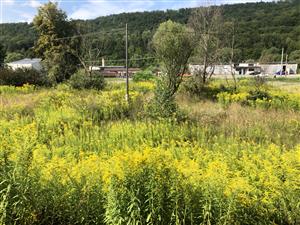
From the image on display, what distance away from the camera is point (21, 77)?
22109 mm

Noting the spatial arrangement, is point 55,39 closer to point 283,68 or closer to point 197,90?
point 197,90

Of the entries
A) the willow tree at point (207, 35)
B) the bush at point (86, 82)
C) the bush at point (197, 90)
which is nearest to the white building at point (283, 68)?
the willow tree at point (207, 35)

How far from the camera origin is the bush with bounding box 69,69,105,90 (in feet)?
63.0

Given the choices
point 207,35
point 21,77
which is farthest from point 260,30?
Result: point 21,77

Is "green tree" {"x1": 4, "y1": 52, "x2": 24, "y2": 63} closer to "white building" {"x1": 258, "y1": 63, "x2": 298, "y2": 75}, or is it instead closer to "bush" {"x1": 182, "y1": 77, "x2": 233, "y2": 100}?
"white building" {"x1": 258, "y1": 63, "x2": 298, "y2": 75}

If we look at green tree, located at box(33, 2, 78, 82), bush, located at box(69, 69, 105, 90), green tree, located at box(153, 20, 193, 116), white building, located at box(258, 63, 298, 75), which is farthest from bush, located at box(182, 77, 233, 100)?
white building, located at box(258, 63, 298, 75)

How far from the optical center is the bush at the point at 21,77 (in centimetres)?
2155

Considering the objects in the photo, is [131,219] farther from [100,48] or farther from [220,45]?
[100,48]

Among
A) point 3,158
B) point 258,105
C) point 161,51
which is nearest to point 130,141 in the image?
point 3,158

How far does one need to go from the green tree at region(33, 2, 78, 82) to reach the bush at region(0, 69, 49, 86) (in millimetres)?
4180

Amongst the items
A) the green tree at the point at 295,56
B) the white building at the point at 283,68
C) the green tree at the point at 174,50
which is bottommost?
the white building at the point at 283,68

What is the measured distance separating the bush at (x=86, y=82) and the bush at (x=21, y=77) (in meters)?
4.09

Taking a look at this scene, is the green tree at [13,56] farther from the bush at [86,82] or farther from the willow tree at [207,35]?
the willow tree at [207,35]

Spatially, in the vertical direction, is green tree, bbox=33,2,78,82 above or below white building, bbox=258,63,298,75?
above
